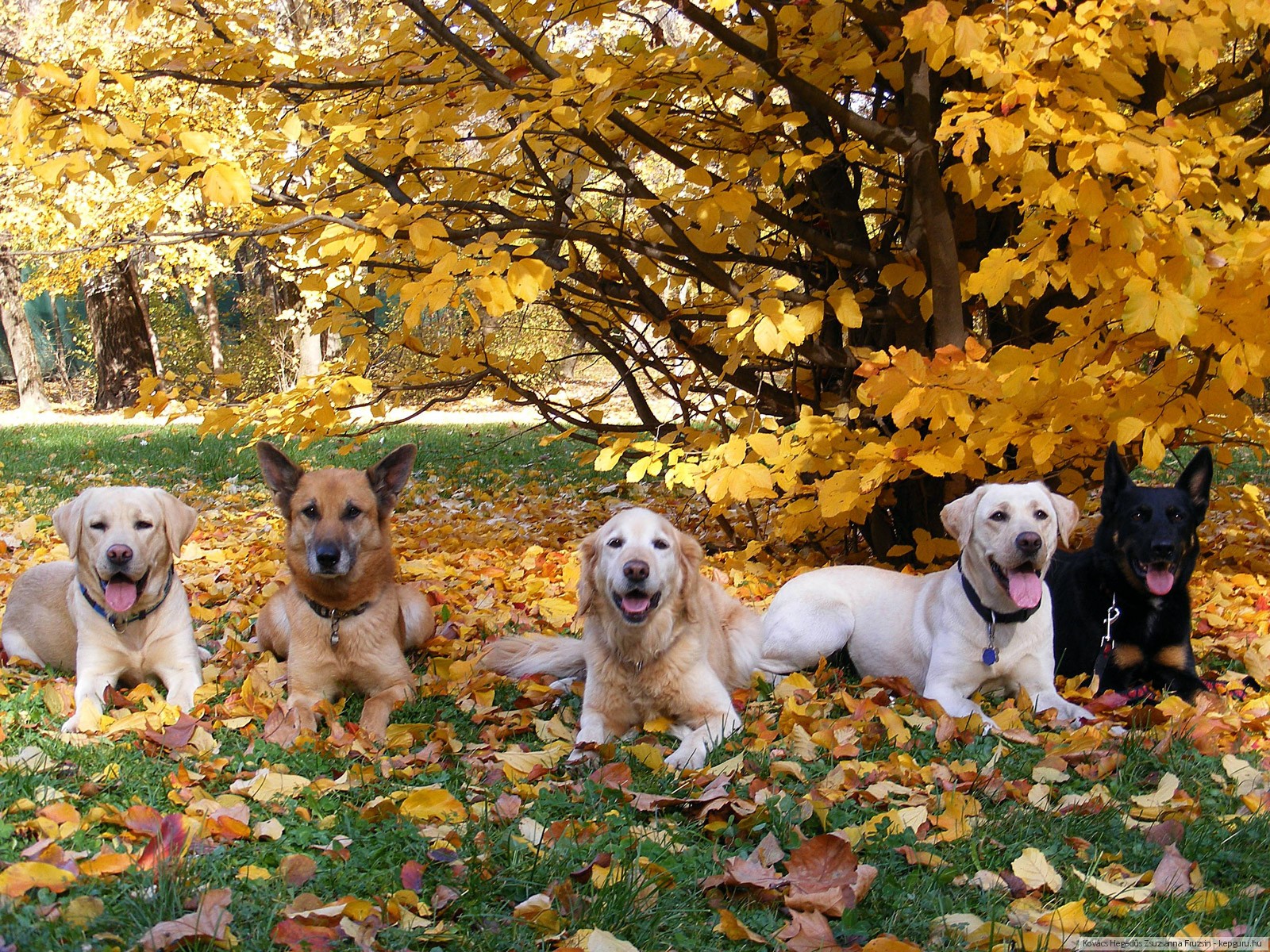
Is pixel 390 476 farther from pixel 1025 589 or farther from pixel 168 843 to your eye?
pixel 1025 589

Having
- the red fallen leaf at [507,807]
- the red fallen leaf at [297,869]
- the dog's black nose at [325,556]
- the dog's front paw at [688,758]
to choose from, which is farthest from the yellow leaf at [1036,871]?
the dog's black nose at [325,556]

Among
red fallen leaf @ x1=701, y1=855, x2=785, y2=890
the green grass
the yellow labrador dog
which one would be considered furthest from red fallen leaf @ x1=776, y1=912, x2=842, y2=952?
the green grass

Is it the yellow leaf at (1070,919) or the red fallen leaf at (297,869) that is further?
the red fallen leaf at (297,869)

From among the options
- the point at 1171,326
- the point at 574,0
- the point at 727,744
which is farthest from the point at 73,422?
the point at 1171,326

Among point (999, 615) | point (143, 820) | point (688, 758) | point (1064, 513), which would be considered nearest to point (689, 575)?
point (688, 758)

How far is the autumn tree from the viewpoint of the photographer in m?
3.56

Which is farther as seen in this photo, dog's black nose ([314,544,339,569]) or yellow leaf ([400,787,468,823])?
dog's black nose ([314,544,339,569])

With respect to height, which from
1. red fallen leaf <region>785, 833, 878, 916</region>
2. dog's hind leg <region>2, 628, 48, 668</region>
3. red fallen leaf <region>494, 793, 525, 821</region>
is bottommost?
red fallen leaf <region>785, 833, 878, 916</region>

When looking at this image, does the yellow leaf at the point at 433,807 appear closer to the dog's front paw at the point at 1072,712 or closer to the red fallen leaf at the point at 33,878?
the red fallen leaf at the point at 33,878

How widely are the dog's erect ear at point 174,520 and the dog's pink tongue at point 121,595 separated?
8.9 inches

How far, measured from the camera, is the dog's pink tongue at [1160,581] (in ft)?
14.4

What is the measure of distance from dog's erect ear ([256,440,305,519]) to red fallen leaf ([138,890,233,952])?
2160mm

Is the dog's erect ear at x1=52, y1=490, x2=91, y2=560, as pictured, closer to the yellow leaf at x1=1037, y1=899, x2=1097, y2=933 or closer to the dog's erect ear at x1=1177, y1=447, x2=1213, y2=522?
the yellow leaf at x1=1037, y1=899, x2=1097, y2=933

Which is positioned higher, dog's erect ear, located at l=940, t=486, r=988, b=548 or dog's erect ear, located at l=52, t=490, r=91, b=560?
dog's erect ear, located at l=52, t=490, r=91, b=560
